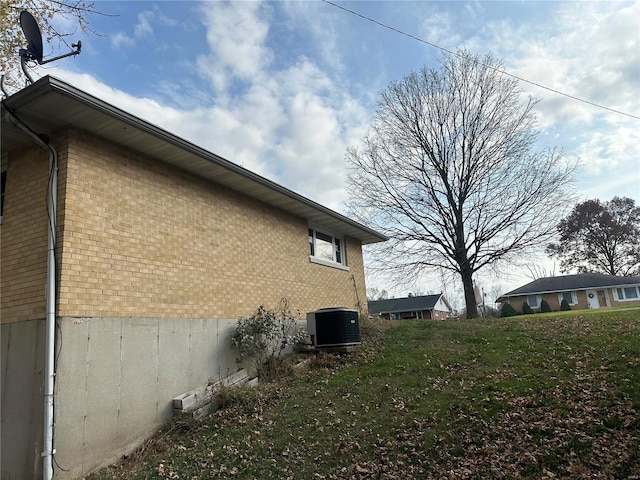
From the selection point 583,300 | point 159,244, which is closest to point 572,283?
point 583,300

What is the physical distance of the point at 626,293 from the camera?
37.0 meters

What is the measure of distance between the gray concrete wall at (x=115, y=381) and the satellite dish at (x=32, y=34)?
4.16 m

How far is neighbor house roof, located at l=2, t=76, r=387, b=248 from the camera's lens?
5.77 m

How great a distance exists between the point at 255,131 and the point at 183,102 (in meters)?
2.57

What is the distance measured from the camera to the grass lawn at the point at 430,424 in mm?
4859

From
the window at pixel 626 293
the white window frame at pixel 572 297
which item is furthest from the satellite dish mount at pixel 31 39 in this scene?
the window at pixel 626 293

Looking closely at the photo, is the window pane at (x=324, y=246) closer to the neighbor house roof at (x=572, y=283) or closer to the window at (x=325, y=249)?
the window at (x=325, y=249)

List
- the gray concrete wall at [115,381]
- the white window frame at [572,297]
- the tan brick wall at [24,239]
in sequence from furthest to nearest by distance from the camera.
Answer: the white window frame at [572,297]
the tan brick wall at [24,239]
the gray concrete wall at [115,381]

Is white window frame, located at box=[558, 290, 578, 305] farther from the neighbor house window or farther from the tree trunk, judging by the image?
the tree trunk

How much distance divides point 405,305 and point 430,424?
40.9 m

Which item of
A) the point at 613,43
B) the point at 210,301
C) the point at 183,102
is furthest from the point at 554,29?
the point at 210,301

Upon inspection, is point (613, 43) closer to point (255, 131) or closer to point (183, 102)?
point (255, 131)

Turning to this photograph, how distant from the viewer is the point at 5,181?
24.0ft

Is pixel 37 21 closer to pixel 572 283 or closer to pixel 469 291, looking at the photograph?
pixel 469 291
